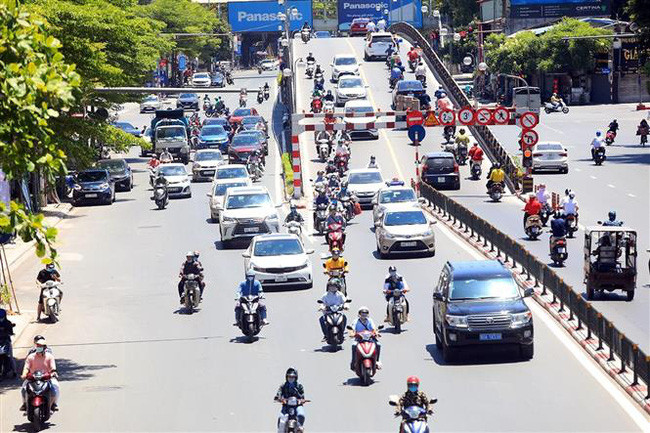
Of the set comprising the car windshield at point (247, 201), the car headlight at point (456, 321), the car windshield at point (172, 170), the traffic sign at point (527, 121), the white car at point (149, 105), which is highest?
the traffic sign at point (527, 121)

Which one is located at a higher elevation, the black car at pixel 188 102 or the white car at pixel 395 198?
the white car at pixel 395 198

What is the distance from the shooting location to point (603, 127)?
88062 millimetres

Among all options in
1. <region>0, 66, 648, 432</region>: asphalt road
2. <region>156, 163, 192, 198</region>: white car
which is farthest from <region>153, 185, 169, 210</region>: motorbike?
<region>0, 66, 648, 432</region>: asphalt road

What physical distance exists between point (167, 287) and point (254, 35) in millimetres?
144245

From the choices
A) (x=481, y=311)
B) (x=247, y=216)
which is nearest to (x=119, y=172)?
(x=247, y=216)

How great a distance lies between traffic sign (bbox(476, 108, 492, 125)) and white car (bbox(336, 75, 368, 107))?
25.1m

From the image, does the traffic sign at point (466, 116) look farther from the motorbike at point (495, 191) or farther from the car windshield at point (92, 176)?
the car windshield at point (92, 176)

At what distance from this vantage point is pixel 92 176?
60938 mm

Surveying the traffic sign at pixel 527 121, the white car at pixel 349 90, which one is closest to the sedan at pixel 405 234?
the traffic sign at pixel 527 121

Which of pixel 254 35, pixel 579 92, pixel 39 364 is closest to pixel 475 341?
pixel 39 364

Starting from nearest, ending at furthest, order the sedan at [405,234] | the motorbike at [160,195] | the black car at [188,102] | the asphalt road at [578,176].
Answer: the asphalt road at [578,176], the sedan at [405,234], the motorbike at [160,195], the black car at [188,102]

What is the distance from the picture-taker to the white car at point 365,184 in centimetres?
5362

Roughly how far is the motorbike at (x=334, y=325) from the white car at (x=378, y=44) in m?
76.4

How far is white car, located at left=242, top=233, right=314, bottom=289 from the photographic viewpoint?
116 feet
